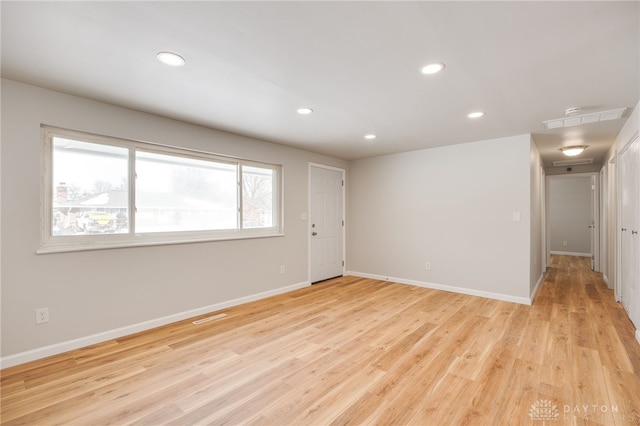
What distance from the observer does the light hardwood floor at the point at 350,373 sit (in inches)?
73.6

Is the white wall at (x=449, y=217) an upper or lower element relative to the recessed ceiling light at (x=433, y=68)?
lower

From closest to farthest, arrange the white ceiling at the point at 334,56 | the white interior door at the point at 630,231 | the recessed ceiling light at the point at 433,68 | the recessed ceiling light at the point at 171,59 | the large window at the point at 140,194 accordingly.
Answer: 1. the white ceiling at the point at 334,56
2. the recessed ceiling light at the point at 171,59
3. the recessed ceiling light at the point at 433,68
4. the large window at the point at 140,194
5. the white interior door at the point at 630,231

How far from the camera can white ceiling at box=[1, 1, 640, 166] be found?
1642mm

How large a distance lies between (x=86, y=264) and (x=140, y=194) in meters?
0.88

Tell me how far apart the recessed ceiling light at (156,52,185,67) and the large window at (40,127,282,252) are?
4.68 ft

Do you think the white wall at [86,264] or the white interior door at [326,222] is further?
the white interior door at [326,222]

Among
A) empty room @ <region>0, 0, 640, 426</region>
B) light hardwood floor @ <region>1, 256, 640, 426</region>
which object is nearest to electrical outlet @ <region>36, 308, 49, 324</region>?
empty room @ <region>0, 0, 640, 426</region>

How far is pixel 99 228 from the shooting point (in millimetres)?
2994

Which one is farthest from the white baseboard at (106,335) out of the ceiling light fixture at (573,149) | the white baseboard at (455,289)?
the ceiling light fixture at (573,149)

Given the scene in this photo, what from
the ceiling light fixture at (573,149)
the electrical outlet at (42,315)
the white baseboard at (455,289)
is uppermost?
the ceiling light fixture at (573,149)

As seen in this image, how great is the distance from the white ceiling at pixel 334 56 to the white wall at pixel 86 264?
243 millimetres

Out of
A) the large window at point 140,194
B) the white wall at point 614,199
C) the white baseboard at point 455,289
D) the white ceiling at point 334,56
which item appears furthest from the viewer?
the white baseboard at point 455,289

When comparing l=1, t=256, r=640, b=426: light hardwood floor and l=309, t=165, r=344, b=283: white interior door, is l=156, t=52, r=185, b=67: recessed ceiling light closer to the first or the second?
l=1, t=256, r=640, b=426: light hardwood floor
